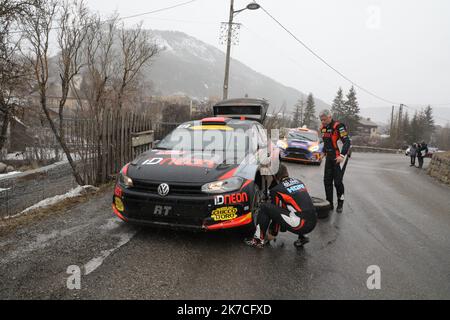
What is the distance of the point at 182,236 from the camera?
3.71 meters

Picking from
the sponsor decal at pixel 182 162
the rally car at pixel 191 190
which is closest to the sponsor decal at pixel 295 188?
the rally car at pixel 191 190

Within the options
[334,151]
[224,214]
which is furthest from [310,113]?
[224,214]

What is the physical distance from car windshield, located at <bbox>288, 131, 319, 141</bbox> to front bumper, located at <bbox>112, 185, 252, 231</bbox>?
30.4 ft

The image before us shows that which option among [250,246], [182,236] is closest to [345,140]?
[250,246]

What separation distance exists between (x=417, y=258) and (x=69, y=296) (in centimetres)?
390

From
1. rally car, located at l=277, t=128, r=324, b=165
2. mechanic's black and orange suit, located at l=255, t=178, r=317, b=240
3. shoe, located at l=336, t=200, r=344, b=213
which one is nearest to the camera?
mechanic's black and orange suit, located at l=255, t=178, r=317, b=240

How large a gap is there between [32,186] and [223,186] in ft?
32.5

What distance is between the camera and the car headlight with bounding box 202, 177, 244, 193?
3.33 m

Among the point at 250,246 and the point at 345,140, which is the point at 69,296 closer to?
the point at 250,246

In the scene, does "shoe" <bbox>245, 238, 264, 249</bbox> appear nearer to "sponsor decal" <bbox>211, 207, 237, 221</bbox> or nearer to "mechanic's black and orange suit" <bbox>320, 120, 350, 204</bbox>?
"sponsor decal" <bbox>211, 207, 237, 221</bbox>

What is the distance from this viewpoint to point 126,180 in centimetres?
362

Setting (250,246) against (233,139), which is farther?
(233,139)

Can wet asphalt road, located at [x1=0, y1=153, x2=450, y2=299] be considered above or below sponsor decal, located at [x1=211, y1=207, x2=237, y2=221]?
below

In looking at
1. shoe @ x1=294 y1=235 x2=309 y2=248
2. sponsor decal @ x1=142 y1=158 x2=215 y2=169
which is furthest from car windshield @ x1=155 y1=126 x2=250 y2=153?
shoe @ x1=294 y1=235 x2=309 y2=248
